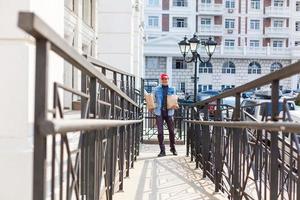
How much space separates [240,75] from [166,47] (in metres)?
9.28

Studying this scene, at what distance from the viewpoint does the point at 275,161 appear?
3.37 meters

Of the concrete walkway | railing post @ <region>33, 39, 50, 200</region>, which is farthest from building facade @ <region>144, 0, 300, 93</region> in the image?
railing post @ <region>33, 39, 50, 200</region>

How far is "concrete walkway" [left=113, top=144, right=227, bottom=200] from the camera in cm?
571

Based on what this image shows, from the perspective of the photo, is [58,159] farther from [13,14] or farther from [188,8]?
[188,8]

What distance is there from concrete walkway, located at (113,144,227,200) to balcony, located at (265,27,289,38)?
51752 millimetres

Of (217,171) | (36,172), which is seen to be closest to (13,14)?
(36,172)

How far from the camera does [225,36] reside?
192 ft

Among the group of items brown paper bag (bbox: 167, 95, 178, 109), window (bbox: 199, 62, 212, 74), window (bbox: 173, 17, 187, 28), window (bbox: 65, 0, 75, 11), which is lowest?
brown paper bag (bbox: 167, 95, 178, 109)

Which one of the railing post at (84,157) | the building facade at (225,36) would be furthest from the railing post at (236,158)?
the building facade at (225,36)

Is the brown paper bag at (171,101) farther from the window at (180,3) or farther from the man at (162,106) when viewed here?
the window at (180,3)

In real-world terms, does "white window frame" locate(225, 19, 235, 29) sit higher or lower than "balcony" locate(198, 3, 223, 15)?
lower

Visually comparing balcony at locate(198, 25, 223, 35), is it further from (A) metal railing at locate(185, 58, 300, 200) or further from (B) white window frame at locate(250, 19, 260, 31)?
(A) metal railing at locate(185, 58, 300, 200)

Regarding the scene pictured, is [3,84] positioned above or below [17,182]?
above

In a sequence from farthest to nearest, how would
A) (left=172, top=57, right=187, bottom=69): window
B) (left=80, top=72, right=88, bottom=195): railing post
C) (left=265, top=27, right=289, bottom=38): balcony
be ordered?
(left=265, top=27, right=289, bottom=38): balcony, (left=172, top=57, right=187, bottom=69): window, (left=80, top=72, right=88, bottom=195): railing post
